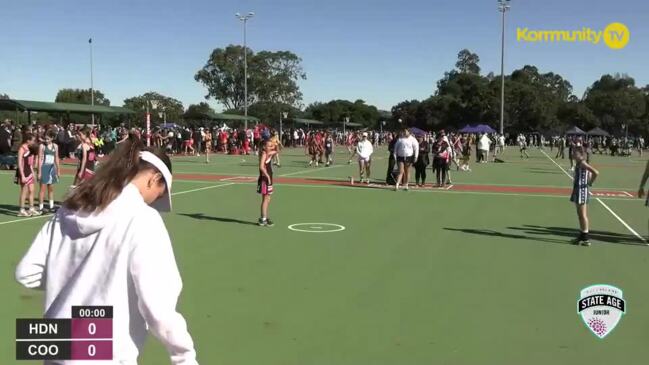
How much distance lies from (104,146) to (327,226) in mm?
17459

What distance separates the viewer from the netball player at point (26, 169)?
11.6 metres

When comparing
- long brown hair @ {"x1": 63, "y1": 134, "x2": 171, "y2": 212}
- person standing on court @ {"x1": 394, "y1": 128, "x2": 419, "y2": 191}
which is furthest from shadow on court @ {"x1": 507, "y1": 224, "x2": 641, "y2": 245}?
long brown hair @ {"x1": 63, "y1": 134, "x2": 171, "y2": 212}

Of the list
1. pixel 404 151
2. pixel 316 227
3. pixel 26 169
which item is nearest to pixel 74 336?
pixel 316 227

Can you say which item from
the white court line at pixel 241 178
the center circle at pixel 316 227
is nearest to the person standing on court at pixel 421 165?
the white court line at pixel 241 178

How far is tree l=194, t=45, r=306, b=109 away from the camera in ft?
310

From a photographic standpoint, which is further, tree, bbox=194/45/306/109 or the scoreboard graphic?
tree, bbox=194/45/306/109

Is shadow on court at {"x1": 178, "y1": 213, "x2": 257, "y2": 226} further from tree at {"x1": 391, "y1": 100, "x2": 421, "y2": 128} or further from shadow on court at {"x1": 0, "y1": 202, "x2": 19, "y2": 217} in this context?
tree at {"x1": 391, "y1": 100, "x2": 421, "y2": 128}

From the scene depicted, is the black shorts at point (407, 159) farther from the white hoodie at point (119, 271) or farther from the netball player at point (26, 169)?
the white hoodie at point (119, 271)

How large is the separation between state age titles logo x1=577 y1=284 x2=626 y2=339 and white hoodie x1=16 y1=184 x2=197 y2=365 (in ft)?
14.6

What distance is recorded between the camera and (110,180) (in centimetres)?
194

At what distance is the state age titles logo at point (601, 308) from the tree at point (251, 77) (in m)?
90.0

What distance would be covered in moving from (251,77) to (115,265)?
95.1m

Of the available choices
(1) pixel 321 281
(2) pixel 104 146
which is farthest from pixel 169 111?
(1) pixel 321 281

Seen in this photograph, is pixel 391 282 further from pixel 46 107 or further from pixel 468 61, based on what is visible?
pixel 468 61
